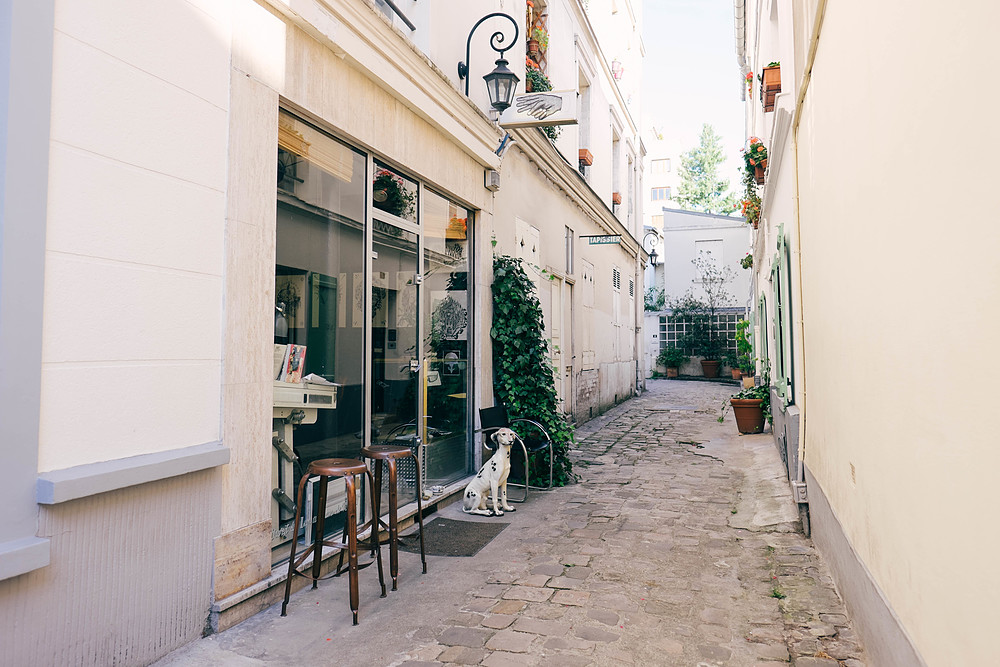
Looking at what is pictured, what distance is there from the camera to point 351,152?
4.69m

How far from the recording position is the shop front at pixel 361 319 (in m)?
3.97

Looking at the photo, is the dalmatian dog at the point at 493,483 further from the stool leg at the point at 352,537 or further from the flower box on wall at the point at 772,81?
the flower box on wall at the point at 772,81

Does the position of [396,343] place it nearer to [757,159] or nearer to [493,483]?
[493,483]

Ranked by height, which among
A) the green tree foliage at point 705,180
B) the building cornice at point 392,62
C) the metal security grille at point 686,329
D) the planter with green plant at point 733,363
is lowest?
the planter with green plant at point 733,363

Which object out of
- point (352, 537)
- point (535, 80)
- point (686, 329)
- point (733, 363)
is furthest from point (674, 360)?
point (352, 537)

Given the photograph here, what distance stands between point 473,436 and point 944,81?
5414 mm

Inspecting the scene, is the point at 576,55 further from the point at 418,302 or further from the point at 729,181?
the point at 729,181

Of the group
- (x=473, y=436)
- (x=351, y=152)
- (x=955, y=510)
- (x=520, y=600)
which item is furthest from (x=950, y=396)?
(x=473, y=436)

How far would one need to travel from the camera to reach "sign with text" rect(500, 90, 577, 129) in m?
6.55

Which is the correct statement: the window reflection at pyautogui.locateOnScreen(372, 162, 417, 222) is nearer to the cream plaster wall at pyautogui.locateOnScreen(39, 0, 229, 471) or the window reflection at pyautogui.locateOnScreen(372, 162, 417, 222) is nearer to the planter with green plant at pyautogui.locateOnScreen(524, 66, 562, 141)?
the cream plaster wall at pyautogui.locateOnScreen(39, 0, 229, 471)

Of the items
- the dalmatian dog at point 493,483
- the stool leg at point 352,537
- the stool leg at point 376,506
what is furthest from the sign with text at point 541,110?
the stool leg at point 352,537

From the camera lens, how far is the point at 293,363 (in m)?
3.99

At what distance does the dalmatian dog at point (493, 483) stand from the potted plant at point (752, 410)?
5.34 metres

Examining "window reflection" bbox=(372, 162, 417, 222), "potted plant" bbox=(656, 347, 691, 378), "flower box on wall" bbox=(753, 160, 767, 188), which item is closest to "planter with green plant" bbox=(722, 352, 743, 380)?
"potted plant" bbox=(656, 347, 691, 378)
